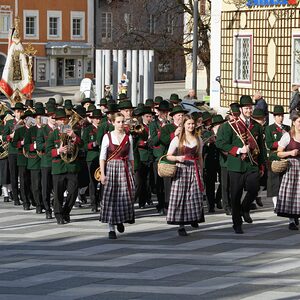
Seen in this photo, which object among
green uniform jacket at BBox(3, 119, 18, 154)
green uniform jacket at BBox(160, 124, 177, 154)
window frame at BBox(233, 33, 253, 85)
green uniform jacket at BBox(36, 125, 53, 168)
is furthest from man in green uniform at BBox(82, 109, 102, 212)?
window frame at BBox(233, 33, 253, 85)

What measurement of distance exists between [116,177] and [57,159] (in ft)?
7.22

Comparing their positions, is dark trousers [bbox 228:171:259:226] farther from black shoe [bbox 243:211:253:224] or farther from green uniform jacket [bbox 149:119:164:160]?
green uniform jacket [bbox 149:119:164:160]

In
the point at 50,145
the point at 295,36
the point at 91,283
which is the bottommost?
the point at 91,283

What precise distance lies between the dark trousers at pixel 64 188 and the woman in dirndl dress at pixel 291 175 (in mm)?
3377

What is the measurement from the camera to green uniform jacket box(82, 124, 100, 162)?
2158cm

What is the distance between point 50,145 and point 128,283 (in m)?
6.38

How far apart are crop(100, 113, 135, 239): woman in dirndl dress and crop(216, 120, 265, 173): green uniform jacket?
1.56 m

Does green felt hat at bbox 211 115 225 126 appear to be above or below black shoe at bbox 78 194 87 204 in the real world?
above

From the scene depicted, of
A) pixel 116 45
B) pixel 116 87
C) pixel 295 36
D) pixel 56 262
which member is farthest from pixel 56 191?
pixel 116 45

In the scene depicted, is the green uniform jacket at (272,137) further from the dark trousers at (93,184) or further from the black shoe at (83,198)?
the black shoe at (83,198)

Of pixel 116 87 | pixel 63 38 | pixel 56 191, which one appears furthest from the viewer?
pixel 63 38

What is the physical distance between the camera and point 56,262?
15.2m

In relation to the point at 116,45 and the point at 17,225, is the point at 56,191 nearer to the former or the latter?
the point at 17,225

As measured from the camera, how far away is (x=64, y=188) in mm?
19469
